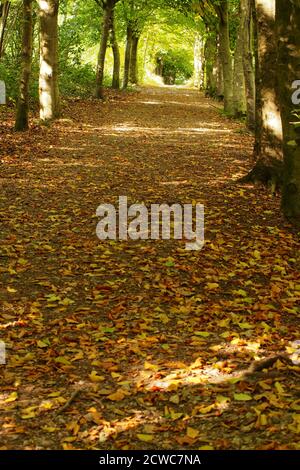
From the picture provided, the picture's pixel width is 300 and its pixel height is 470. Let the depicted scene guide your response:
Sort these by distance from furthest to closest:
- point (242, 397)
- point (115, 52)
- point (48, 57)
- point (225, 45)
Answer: point (115, 52)
point (225, 45)
point (48, 57)
point (242, 397)

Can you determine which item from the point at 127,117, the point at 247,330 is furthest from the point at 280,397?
the point at 127,117

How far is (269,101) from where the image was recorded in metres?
10.0

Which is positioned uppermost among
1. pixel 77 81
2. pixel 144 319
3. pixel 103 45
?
pixel 103 45

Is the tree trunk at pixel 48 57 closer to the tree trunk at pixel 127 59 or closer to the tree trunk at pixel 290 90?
the tree trunk at pixel 290 90

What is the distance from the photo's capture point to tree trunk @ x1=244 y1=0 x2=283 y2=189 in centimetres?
991

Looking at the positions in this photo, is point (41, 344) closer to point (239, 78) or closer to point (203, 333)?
point (203, 333)

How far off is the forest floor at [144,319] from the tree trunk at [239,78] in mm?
9657

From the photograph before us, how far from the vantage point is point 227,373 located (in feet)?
15.7

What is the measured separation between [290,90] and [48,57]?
10.2 metres

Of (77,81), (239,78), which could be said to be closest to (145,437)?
(239,78)

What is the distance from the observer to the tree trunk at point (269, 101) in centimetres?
991

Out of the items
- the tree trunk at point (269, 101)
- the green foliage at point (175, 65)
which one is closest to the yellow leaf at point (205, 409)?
the tree trunk at point (269, 101)

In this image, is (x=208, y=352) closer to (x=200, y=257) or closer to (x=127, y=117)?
(x=200, y=257)

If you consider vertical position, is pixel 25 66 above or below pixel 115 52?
below
